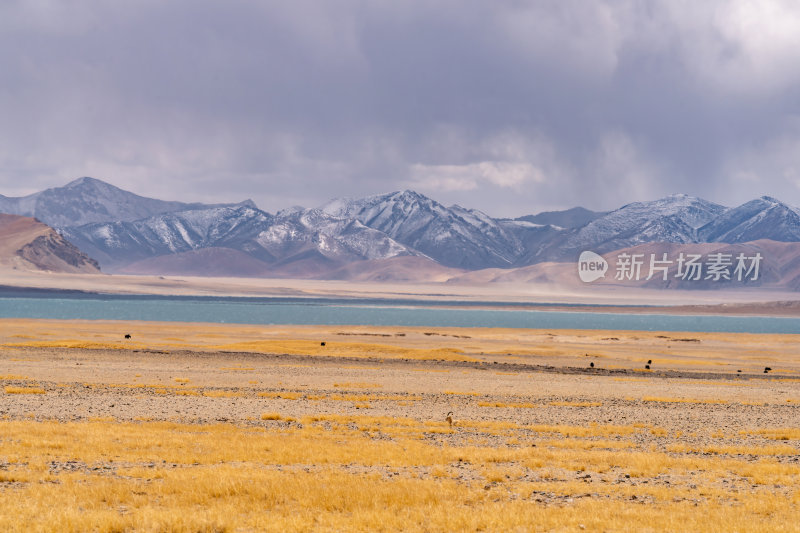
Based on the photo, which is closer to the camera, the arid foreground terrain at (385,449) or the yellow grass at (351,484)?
the yellow grass at (351,484)

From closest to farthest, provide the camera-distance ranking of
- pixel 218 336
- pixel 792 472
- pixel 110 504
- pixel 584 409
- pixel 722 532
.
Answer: pixel 722 532 < pixel 110 504 < pixel 792 472 < pixel 584 409 < pixel 218 336

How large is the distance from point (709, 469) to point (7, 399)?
88.4ft

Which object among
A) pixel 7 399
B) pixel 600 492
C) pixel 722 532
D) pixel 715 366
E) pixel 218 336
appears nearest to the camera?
pixel 722 532

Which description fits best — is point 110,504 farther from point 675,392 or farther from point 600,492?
point 675,392

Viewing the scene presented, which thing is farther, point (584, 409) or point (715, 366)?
point (715, 366)

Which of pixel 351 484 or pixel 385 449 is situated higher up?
pixel 351 484

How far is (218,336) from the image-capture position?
98812 millimetres

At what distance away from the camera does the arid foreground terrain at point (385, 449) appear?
15.2 m

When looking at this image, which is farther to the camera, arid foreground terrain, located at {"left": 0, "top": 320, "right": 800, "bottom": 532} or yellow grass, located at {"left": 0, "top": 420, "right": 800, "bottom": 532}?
arid foreground terrain, located at {"left": 0, "top": 320, "right": 800, "bottom": 532}

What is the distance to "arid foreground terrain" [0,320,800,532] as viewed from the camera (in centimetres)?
1522

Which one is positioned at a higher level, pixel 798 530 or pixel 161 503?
pixel 798 530

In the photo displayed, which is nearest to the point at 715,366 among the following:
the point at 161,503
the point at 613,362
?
the point at 613,362

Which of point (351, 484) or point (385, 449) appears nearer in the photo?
point (351, 484)

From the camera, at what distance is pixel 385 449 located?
23.0 m
